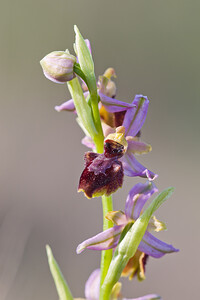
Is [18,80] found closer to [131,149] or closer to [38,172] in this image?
[38,172]

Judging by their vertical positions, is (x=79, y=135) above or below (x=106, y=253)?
above

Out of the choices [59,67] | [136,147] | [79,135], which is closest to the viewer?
[59,67]

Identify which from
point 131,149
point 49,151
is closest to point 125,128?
point 131,149

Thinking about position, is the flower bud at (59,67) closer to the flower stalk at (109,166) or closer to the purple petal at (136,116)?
the flower stalk at (109,166)

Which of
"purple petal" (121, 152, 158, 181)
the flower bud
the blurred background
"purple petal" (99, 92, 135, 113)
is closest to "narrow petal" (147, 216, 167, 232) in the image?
"purple petal" (121, 152, 158, 181)

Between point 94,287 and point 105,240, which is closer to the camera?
point 105,240

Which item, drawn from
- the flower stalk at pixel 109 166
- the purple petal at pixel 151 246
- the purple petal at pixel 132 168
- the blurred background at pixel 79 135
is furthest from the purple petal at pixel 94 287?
the blurred background at pixel 79 135

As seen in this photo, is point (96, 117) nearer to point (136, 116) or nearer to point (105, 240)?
point (136, 116)

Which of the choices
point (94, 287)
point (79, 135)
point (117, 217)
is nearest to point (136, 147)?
point (117, 217)
